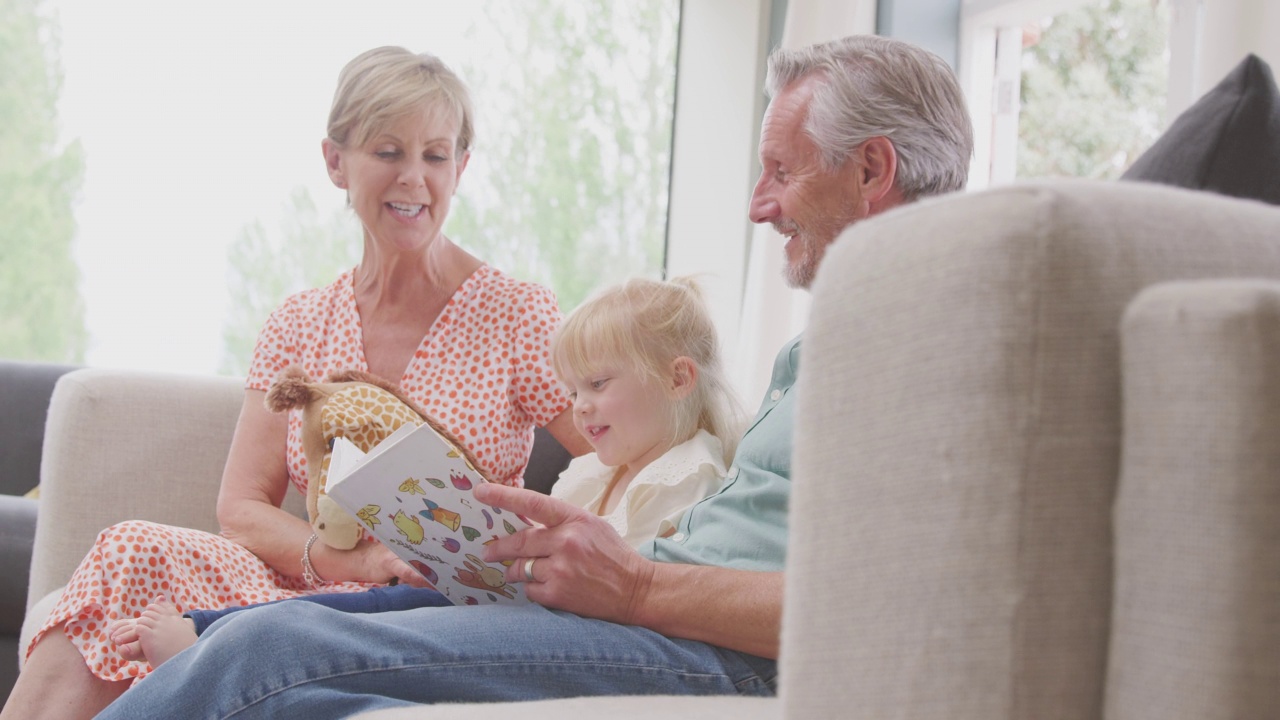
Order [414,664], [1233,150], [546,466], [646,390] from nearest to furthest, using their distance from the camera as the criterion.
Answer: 1. [1233,150]
2. [414,664]
3. [646,390]
4. [546,466]

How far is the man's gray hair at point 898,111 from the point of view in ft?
4.93

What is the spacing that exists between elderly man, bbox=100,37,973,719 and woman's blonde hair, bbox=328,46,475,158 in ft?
2.46

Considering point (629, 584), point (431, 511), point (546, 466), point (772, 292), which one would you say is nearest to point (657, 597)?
point (629, 584)

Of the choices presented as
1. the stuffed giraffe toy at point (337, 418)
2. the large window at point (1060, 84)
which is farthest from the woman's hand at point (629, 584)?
the large window at point (1060, 84)

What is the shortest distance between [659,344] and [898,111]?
1.50 ft

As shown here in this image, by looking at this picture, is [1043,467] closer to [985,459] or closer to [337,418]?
[985,459]

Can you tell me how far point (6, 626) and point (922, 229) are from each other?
245cm

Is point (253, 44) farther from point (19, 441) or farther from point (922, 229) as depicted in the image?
point (922, 229)

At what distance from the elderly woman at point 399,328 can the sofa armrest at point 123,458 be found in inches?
5.1

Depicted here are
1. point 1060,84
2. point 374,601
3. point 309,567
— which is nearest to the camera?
point 374,601

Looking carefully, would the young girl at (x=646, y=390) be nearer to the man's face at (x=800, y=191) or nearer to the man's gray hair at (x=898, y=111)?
the man's face at (x=800, y=191)

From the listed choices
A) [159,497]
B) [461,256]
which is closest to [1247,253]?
[461,256]

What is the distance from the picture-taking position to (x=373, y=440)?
1536 mm

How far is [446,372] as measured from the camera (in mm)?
2043
